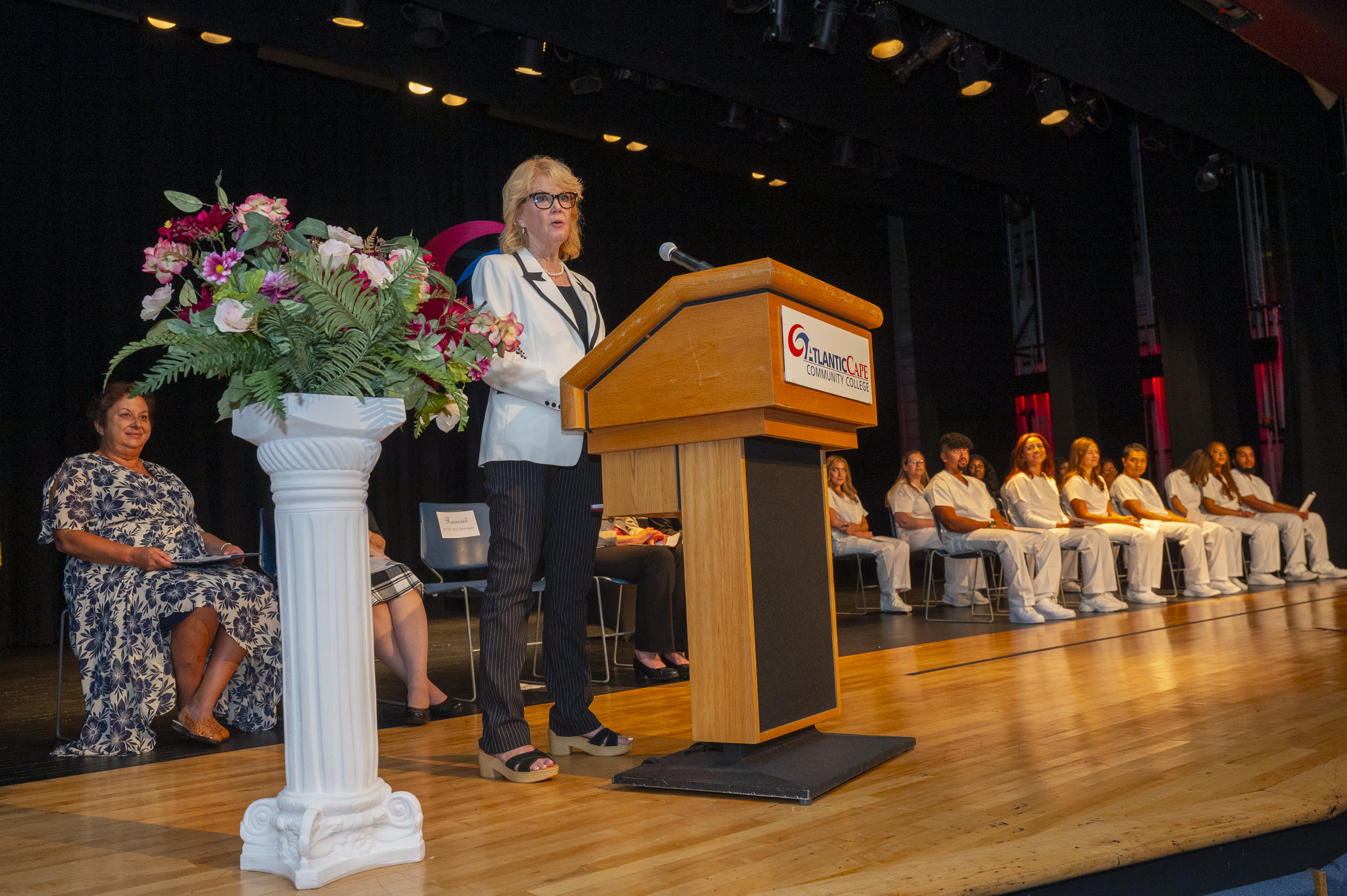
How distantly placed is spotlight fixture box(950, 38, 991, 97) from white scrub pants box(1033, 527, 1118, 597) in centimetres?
282

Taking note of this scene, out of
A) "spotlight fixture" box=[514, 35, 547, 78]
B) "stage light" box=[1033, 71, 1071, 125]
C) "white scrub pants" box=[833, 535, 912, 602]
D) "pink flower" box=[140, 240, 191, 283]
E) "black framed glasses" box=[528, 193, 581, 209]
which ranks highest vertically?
"spotlight fixture" box=[514, 35, 547, 78]

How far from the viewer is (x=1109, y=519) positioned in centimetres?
704

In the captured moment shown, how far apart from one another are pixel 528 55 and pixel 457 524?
3263mm

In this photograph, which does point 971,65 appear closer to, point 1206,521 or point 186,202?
point 1206,521

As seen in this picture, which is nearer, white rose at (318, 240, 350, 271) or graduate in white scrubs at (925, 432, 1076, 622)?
white rose at (318, 240, 350, 271)

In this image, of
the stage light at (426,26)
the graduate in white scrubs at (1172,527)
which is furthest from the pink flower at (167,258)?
the graduate in white scrubs at (1172,527)

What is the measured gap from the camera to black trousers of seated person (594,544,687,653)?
408 cm

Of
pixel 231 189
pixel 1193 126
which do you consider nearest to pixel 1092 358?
pixel 1193 126

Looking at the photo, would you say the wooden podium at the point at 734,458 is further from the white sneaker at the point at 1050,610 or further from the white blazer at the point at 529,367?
the white sneaker at the point at 1050,610

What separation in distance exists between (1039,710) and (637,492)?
1395 millimetres

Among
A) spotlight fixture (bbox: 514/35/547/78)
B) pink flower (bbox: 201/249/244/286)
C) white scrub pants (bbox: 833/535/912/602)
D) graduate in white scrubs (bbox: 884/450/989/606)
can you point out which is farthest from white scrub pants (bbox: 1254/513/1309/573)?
pink flower (bbox: 201/249/244/286)

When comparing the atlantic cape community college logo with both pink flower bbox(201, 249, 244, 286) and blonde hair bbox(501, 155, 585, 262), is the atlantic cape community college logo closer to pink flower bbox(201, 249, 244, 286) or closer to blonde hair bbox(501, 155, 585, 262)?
blonde hair bbox(501, 155, 585, 262)

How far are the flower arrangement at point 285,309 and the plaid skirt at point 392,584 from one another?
1640mm

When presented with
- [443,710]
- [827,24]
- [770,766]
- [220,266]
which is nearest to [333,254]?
[220,266]
